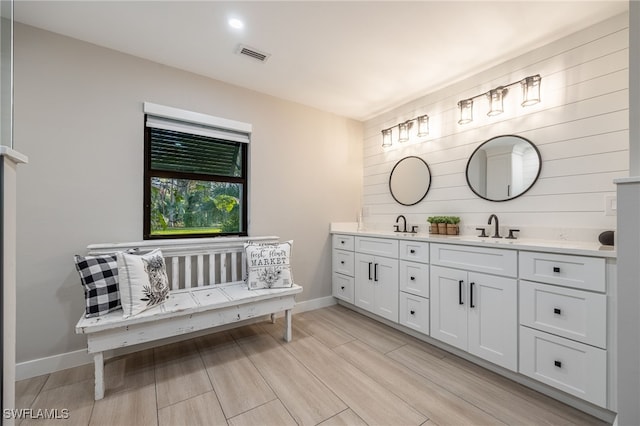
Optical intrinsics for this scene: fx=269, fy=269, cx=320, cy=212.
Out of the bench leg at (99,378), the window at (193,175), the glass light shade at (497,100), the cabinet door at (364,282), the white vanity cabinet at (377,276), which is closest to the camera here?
the bench leg at (99,378)

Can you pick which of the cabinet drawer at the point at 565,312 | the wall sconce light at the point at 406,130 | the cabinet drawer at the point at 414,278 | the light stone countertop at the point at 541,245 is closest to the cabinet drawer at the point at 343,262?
the light stone countertop at the point at 541,245

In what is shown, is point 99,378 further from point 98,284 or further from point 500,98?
point 500,98

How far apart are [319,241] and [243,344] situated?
1454mm

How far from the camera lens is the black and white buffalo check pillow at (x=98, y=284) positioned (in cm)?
182

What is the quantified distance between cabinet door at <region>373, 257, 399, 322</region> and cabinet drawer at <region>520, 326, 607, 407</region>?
1.07 meters

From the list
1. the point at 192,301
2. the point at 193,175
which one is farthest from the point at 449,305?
the point at 193,175

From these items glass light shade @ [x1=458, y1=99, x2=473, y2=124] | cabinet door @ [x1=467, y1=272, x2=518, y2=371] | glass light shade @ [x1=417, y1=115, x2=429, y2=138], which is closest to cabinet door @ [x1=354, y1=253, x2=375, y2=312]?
cabinet door @ [x1=467, y1=272, x2=518, y2=371]

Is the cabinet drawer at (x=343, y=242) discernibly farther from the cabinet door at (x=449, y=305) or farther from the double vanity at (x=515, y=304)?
the cabinet door at (x=449, y=305)

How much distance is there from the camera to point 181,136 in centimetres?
260

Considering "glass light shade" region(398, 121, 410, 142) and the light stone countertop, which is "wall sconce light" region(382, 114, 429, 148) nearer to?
"glass light shade" region(398, 121, 410, 142)

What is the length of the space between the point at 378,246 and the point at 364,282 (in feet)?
1.55

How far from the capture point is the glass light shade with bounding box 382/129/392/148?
341 cm

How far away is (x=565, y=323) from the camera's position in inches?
63.7

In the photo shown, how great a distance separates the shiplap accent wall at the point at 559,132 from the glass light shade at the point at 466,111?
0.19 feet
